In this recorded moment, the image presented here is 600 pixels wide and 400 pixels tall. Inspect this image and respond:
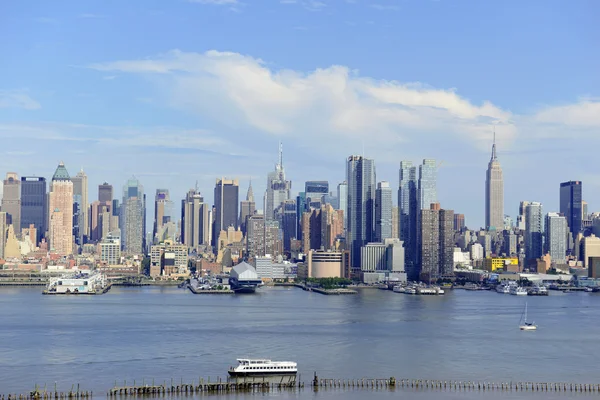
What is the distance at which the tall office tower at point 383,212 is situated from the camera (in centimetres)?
19700

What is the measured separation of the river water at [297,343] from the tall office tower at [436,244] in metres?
69.3

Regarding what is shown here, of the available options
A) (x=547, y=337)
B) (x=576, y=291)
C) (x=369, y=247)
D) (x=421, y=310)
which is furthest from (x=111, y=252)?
(x=547, y=337)

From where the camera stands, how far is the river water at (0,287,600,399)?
43875 mm

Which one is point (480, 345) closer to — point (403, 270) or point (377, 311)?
point (377, 311)

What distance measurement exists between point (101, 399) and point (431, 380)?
14.0 metres

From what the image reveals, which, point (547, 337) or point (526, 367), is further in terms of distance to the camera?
point (547, 337)

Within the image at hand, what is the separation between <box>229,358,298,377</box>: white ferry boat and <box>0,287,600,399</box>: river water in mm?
752

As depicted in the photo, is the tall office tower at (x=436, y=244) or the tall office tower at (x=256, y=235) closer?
the tall office tower at (x=436, y=244)

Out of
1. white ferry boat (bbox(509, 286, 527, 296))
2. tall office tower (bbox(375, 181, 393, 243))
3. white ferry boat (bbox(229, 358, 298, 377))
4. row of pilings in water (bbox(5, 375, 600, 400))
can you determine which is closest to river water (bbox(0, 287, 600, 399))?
white ferry boat (bbox(229, 358, 298, 377))

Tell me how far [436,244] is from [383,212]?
119 ft

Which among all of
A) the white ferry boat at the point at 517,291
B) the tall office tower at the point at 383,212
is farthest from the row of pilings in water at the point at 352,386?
the tall office tower at the point at 383,212

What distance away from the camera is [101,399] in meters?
37.5

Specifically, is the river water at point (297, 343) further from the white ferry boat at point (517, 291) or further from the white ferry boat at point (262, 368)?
the white ferry boat at point (517, 291)

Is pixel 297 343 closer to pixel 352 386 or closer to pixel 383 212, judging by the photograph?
pixel 352 386
